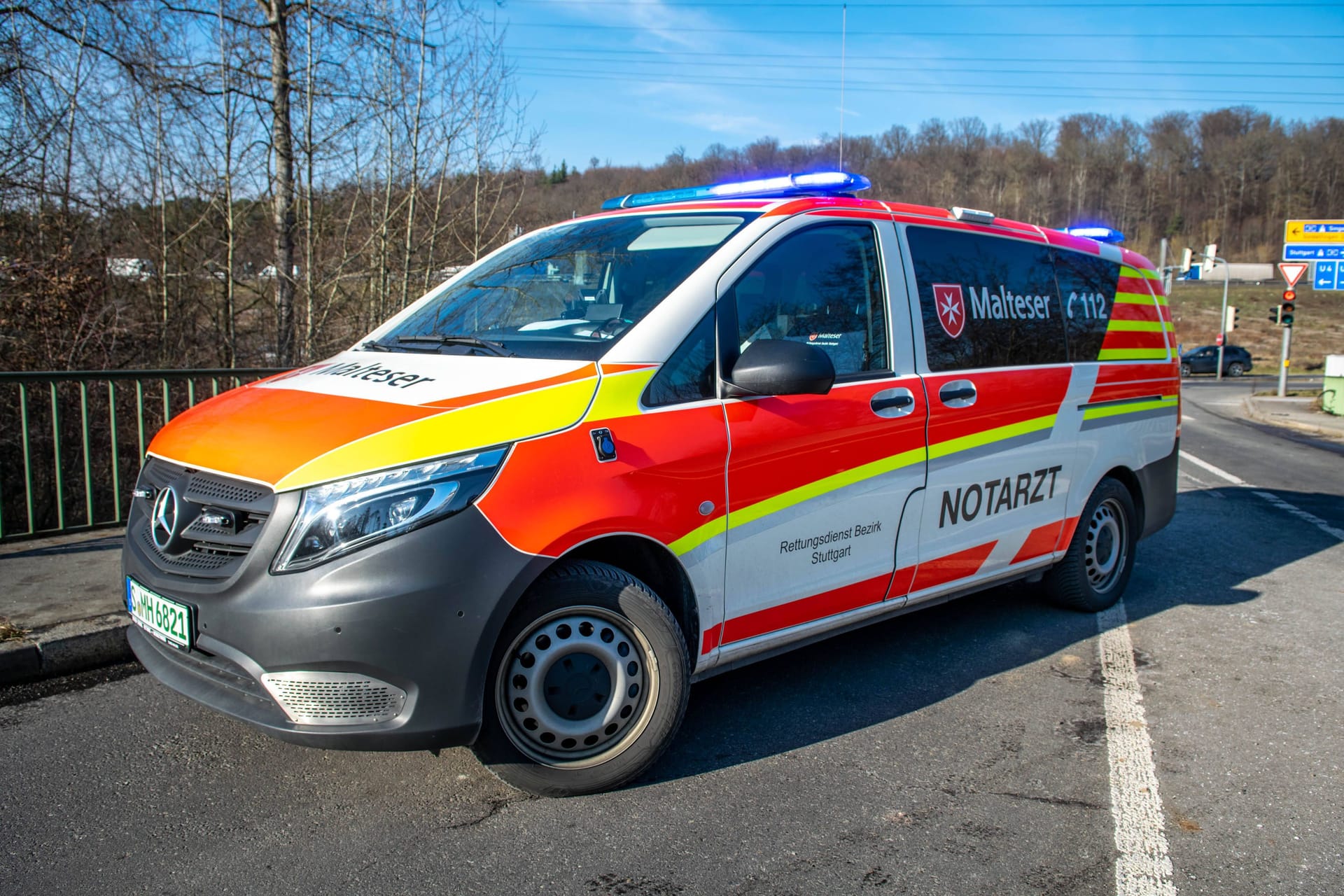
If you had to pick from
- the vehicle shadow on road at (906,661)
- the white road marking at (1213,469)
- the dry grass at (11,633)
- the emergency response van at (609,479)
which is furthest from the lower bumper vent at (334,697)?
the white road marking at (1213,469)

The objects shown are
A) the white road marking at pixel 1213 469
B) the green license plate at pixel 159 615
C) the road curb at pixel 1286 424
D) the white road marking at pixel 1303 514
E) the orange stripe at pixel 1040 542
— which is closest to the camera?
the green license plate at pixel 159 615

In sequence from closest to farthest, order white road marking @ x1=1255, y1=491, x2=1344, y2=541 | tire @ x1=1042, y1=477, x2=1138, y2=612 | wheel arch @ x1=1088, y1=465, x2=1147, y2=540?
tire @ x1=1042, y1=477, x2=1138, y2=612, wheel arch @ x1=1088, y1=465, x2=1147, y2=540, white road marking @ x1=1255, y1=491, x2=1344, y2=541

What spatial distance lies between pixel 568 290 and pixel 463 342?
46 centimetres

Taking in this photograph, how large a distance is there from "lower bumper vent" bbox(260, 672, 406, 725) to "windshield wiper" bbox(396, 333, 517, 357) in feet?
4.00

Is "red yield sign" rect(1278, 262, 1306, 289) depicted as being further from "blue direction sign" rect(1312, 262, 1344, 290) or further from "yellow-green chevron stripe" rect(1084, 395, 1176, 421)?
"yellow-green chevron stripe" rect(1084, 395, 1176, 421)

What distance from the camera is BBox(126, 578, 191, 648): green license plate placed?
9.30 ft

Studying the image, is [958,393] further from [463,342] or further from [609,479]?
[463,342]

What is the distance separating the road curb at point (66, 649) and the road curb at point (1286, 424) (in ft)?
65.5

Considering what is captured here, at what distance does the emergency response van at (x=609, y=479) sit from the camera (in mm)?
2652

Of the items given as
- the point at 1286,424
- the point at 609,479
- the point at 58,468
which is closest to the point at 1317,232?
the point at 1286,424

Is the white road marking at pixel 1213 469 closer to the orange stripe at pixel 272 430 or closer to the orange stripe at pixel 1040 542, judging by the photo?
the orange stripe at pixel 1040 542

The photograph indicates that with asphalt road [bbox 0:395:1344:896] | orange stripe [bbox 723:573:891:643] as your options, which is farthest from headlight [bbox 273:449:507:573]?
orange stripe [bbox 723:573:891:643]

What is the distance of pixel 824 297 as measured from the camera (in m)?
3.81

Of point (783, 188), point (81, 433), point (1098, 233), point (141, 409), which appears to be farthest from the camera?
point (81, 433)
